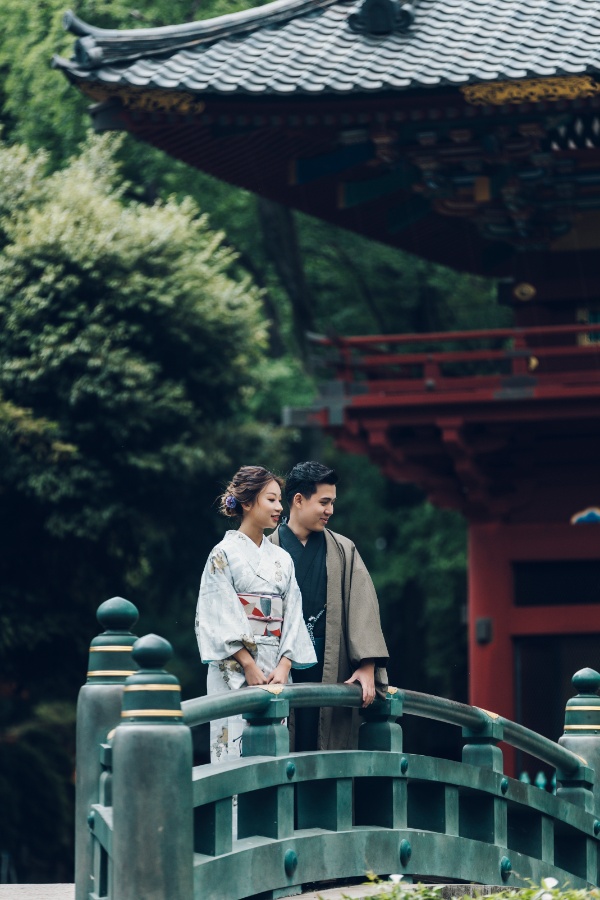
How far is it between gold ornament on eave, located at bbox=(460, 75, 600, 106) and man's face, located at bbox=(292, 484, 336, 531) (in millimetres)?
5757

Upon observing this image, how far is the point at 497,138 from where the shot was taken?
12.5 m

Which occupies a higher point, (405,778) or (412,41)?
(412,41)

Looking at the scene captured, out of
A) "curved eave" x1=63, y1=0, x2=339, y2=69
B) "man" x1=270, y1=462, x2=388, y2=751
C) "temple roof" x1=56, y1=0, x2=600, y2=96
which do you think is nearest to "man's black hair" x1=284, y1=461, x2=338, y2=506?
"man" x1=270, y1=462, x2=388, y2=751

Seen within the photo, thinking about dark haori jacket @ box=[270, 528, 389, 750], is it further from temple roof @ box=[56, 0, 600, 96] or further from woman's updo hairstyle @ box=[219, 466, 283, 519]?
temple roof @ box=[56, 0, 600, 96]

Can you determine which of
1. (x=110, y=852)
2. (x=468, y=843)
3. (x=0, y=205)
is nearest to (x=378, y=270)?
(x=0, y=205)

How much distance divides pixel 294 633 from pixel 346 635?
326mm

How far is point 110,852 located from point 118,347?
37.4 ft

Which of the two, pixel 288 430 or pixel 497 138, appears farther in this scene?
pixel 288 430

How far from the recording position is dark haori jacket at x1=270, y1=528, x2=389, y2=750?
6.75m

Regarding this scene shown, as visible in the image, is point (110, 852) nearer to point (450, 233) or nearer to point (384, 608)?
point (450, 233)

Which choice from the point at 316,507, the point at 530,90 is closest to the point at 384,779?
the point at 316,507

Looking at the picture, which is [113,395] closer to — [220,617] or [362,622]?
[362,622]

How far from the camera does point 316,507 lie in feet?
22.6

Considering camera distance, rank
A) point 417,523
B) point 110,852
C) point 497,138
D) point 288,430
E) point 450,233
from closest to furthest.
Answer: point 110,852
point 497,138
point 450,233
point 288,430
point 417,523
